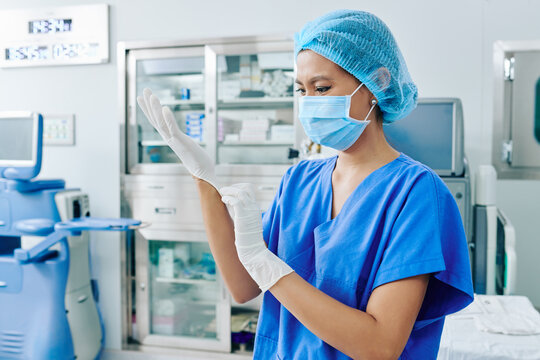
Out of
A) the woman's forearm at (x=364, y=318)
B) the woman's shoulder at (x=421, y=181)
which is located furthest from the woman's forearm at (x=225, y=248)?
the woman's shoulder at (x=421, y=181)

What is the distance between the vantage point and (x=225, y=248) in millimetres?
984

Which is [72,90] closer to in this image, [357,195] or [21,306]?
[21,306]

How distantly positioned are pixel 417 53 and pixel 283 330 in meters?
2.15

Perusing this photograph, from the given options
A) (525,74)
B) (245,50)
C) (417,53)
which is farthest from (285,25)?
(525,74)

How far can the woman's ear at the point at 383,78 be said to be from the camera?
902 mm

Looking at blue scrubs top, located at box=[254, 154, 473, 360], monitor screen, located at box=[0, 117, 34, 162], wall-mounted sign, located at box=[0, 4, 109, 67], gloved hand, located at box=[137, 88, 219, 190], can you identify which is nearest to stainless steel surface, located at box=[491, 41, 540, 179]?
blue scrubs top, located at box=[254, 154, 473, 360]

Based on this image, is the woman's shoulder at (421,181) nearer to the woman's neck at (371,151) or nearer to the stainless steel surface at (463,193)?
the woman's neck at (371,151)

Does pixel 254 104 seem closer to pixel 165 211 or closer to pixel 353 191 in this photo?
pixel 165 211

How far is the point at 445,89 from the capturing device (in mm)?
2555

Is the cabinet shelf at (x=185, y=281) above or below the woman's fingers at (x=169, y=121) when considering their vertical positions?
below

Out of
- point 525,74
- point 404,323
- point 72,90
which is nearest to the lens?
point 404,323

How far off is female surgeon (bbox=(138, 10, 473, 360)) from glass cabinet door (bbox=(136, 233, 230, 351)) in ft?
6.80

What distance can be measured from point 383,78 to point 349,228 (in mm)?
324

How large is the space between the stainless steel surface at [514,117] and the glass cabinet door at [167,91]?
73.2 inches
